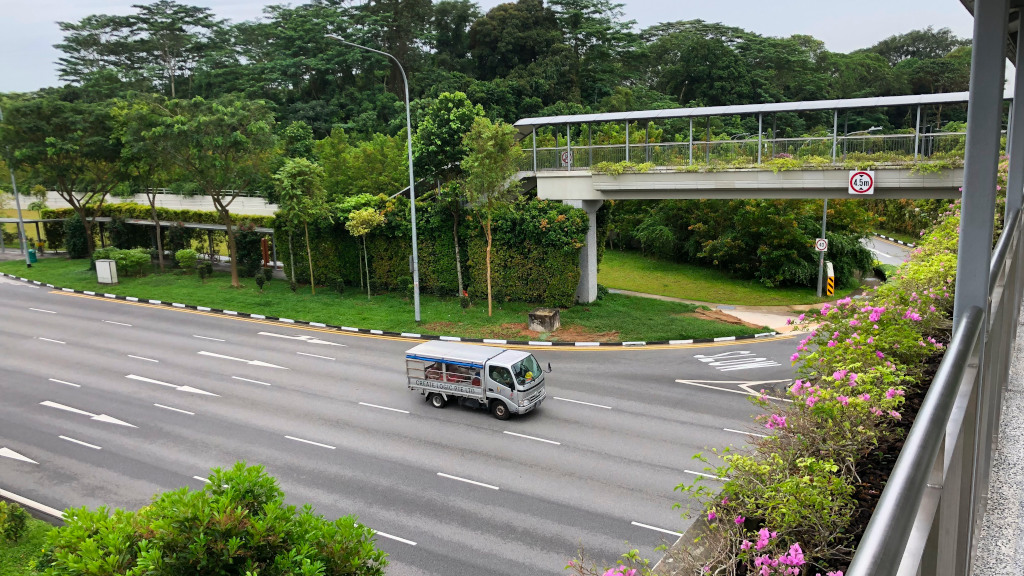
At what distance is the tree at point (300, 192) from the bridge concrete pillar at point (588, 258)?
10.3 m

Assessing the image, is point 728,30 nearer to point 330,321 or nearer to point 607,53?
point 607,53

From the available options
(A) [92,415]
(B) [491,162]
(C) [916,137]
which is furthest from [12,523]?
(C) [916,137]

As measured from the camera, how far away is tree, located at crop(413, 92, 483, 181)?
86.2 feet

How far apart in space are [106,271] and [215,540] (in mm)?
32309

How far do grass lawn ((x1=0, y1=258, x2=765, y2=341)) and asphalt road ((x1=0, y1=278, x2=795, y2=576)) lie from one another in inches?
64.7

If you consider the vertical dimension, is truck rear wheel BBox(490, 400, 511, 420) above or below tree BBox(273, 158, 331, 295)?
below

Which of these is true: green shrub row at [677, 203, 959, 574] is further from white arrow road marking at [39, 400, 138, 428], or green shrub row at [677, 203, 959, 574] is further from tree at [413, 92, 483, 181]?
tree at [413, 92, 483, 181]

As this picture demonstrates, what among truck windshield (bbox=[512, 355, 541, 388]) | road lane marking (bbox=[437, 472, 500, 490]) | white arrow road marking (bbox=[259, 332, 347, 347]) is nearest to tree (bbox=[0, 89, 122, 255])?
white arrow road marking (bbox=[259, 332, 347, 347])

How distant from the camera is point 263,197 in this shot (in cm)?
3875

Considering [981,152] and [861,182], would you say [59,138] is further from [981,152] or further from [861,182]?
[981,152]

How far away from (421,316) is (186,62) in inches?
2030

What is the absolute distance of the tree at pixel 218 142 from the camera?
2992 cm

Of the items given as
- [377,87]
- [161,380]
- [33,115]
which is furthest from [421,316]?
[377,87]

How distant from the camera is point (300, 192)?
93.8 ft
